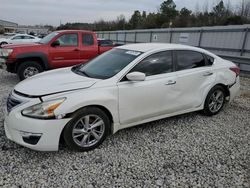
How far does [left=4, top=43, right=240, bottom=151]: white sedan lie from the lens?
9.30 feet

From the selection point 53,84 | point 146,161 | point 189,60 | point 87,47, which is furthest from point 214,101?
point 87,47

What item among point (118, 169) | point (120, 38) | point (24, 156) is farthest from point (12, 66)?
point (120, 38)

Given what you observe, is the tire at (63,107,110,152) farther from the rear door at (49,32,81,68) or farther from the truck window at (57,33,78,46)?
the truck window at (57,33,78,46)

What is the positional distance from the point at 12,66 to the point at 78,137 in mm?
4905

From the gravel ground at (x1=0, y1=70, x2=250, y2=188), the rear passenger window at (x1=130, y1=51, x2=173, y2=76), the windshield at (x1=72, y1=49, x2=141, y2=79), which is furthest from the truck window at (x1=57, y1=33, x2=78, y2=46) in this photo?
the rear passenger window at (x1=130, y1=51, x2=173, y2=76)

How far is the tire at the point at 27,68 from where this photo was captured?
269 inches

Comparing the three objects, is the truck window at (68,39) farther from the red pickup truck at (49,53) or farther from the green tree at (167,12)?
the green tree at (167,12)

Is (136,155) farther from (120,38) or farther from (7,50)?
(120,38)

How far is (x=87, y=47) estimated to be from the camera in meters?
7.67

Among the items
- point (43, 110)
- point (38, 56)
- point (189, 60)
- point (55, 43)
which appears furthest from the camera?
point (55, 43)

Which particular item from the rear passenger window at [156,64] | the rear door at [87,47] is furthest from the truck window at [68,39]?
the rear passenger window at [156,64]

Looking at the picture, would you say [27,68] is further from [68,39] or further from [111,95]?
[111,95]

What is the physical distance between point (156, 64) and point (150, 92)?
21.6 inches

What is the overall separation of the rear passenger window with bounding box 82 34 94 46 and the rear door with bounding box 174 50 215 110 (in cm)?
442
